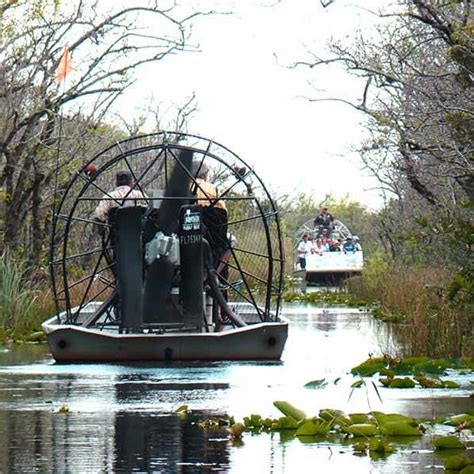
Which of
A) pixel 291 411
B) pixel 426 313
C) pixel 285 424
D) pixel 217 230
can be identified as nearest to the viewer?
pixel 285 424

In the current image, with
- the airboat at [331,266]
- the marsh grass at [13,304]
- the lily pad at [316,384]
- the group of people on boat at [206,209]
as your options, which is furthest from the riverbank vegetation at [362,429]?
the airboat at [331,266]

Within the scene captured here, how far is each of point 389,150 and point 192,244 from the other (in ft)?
48.7

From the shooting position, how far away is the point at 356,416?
12266 mm

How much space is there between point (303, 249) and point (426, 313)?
35.8 metres

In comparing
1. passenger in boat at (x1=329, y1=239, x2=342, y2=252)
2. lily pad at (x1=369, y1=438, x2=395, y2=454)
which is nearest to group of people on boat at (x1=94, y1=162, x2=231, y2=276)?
lily pad at (x1=369, y1=438, x2=395, y2=454)

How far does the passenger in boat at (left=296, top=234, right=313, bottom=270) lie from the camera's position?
5488cm

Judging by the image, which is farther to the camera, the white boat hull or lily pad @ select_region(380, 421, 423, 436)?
the white boat hull

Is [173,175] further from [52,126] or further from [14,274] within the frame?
[52,126]

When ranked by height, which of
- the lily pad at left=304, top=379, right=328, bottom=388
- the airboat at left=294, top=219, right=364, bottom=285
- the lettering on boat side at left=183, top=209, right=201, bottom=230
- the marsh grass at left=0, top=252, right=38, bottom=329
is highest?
the airboat at left=294, top=219, right=364, bottom=285

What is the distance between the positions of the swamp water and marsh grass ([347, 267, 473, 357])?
79cm

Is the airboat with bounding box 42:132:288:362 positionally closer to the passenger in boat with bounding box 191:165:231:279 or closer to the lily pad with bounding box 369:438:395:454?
the passenger in boat with bounding box 191:165:231:279

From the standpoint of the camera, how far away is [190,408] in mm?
14188

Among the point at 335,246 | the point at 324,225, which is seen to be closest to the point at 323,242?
the point at 335,246

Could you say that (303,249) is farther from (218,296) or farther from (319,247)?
(218,296)
